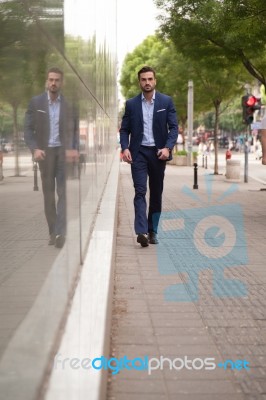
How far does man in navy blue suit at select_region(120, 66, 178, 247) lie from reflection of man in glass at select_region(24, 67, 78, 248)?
329 cm

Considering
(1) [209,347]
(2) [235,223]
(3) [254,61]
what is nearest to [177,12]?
(3) [254,61]

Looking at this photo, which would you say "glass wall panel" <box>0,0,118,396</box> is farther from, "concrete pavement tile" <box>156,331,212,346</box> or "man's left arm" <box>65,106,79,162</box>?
"concrete pavement tile" <box>156,331,212,346</box>

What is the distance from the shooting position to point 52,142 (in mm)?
2480

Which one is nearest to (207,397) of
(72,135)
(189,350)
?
(189,350)

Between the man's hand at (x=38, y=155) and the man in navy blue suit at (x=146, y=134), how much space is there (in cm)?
420

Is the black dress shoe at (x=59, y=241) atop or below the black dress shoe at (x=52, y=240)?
below

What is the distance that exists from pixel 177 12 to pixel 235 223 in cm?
1000

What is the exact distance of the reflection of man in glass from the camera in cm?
208

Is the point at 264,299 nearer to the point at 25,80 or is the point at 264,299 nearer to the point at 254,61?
the point at 25,80

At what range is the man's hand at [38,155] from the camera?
213 cm

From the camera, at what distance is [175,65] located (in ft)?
95.8

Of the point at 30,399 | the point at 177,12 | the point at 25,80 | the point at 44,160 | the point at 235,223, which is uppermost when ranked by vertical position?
the point at 177,12

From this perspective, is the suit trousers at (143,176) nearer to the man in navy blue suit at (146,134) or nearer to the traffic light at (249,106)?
the man in navy blue suit at (146,134)

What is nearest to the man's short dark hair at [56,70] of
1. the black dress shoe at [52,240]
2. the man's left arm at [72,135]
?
the man's left arm at [72,135]
